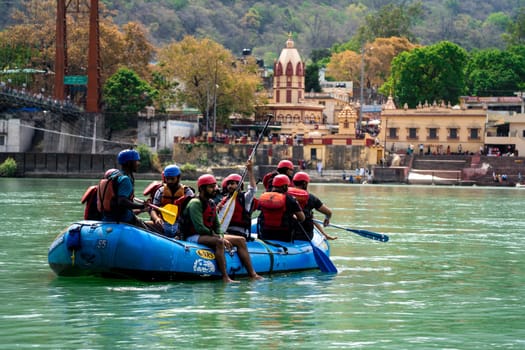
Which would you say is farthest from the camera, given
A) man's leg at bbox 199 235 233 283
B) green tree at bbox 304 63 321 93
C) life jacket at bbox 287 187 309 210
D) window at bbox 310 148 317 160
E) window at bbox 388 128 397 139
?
green tree at bbox 304 63 321 93

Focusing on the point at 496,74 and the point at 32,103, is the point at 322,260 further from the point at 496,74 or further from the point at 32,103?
the point at 496,74

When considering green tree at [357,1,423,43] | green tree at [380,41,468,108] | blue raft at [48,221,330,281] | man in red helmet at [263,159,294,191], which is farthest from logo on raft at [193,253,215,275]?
green tree at [357,1,423,43]

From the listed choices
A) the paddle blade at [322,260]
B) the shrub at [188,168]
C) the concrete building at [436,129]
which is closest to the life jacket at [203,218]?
the paddle blade at [322,260]

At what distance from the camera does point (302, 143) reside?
87.4 meters

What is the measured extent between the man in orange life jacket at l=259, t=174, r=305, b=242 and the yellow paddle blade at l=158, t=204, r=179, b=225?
6.72ft

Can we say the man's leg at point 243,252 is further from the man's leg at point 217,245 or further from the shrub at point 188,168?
the shrub at point 188,168

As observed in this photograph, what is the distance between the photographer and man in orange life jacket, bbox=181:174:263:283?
717 inches

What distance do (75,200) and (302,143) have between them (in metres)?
42.1

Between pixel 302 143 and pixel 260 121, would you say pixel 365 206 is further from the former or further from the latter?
pixel 260 121

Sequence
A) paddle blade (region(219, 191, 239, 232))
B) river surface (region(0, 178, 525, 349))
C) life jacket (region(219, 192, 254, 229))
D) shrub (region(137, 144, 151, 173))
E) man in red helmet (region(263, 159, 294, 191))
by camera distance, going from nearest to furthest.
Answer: river surface (region(0, 178, 525, 349)) < paddle blade (region(219, 191, 239, 232)) < life jacket (region(219, 192, 254, 229)) < man in red helmet (region(263, 159, 294, 191)) < shrub (region(137, 144, 151, 173))

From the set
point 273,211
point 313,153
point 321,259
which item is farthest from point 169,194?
point 313,153

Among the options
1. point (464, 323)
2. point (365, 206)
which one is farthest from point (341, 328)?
point (365, 206)

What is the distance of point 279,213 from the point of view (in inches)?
796

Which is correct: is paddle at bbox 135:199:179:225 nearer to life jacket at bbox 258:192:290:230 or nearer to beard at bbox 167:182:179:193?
beard at bbox 167:182:179:193
